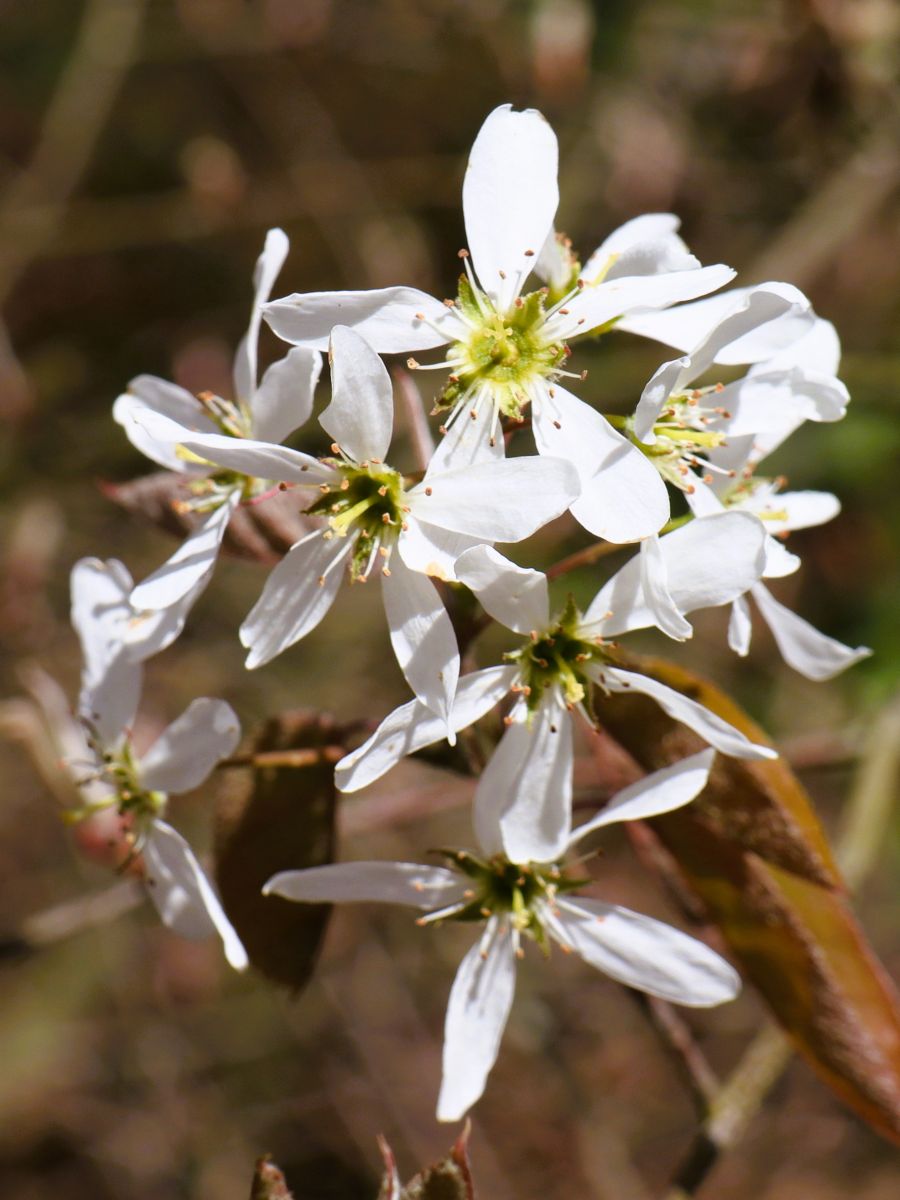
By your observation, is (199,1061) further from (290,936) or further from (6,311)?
(6,311)

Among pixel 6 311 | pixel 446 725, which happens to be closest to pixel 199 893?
pixel 446 725

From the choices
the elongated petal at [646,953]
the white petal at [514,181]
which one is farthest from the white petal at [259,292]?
the elongated petal at [646,953]

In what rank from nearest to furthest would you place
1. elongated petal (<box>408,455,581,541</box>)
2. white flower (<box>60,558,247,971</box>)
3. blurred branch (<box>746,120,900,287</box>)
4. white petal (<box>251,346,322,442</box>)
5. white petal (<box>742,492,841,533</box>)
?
elongated petal (<box>408,455,581,541</box>) → white petal (<box>251,346,322,442</box>) → white flower (<box>60,558,247,971</box>) → white petal (<box>742,492,841,533</box>) → blurred branch (<box>746,120,900,287</box>)

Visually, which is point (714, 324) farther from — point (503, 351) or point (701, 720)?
point (701, 720)

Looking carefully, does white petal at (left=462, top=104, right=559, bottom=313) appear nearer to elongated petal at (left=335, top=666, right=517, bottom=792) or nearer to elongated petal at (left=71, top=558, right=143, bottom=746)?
elongated petal at (left=335, top=666, right=517, bottom=792)

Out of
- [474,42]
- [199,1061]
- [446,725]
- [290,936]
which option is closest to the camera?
[446,725]

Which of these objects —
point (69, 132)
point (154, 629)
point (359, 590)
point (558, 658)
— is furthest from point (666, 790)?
point (69, 132)

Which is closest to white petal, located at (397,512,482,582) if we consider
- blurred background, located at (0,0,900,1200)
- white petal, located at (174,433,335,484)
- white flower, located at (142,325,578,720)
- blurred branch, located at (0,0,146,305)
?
white flower, located at (142,325,578,720)
